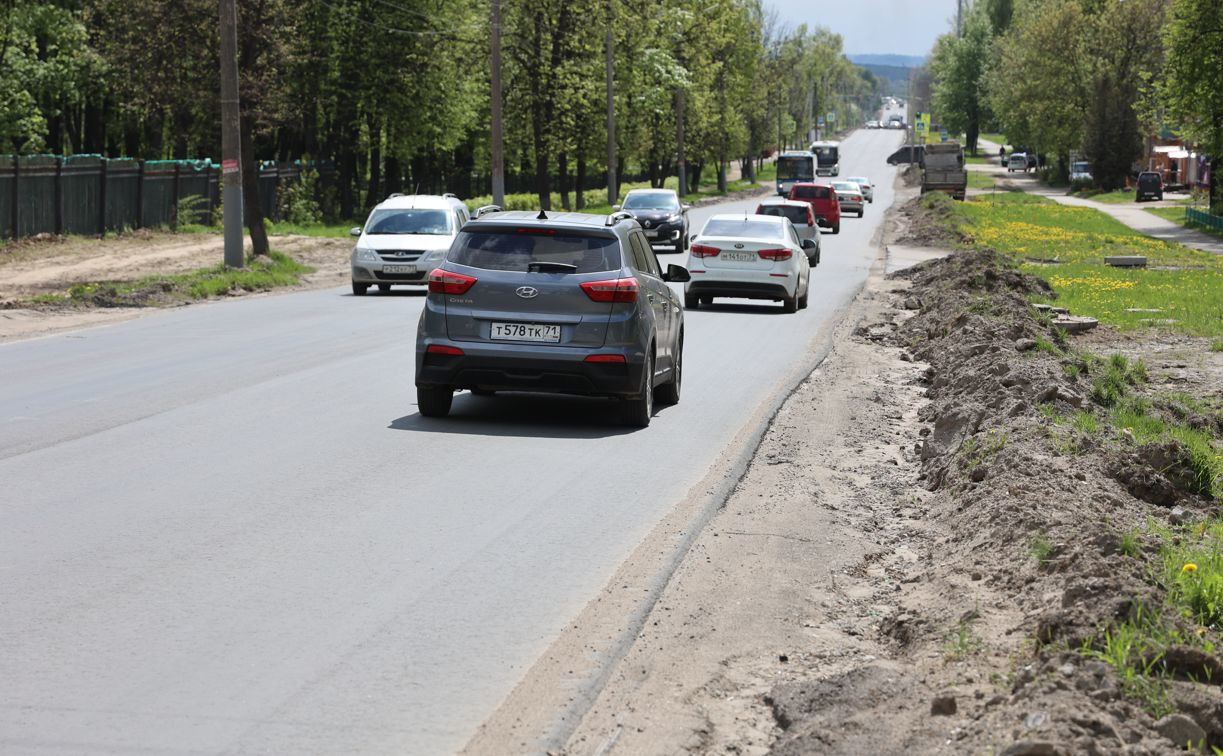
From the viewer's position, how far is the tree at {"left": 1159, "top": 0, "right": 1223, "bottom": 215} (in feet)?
185

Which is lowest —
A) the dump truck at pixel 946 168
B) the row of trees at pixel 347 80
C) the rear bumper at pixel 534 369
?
the rear bumper at pixel 534 369

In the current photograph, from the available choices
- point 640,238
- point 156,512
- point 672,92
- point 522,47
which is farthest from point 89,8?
point 156,512

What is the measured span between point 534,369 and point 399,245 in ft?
56.6

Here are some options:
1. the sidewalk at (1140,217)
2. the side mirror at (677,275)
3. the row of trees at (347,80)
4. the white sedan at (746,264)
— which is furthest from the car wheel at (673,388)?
the sidewalk at (1140,217)

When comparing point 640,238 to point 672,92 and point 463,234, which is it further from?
point 672,92

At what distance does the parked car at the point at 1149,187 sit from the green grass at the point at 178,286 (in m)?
59.4

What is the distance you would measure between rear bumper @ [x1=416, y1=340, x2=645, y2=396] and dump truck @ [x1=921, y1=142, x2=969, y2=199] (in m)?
74.7

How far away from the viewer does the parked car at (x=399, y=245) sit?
96.5 feet

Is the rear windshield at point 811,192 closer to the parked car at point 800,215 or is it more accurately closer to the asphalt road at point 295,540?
the parked car at point 800,215

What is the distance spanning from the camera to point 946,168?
3371 inches

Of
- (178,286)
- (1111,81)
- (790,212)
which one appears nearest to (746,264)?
(178,286)

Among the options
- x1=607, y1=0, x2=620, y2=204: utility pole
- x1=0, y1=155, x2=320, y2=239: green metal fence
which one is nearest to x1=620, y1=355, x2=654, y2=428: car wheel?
x1=0, y1=155, x2=320, y2=239: green metal fence

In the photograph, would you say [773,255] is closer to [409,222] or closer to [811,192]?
[409,222]

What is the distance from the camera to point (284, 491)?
386 inches
